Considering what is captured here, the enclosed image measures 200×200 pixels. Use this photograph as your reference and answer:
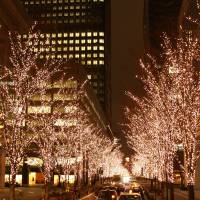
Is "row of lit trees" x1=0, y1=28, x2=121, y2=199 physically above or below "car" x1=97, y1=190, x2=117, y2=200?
above

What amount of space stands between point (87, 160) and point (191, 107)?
43.8 meters

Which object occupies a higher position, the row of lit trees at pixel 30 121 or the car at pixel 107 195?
the row of lit trees at pixel 30 121

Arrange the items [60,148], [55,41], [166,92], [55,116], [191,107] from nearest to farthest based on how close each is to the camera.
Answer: [191,107] → [166,92] → [55,116] → [60,148] → [55,41]

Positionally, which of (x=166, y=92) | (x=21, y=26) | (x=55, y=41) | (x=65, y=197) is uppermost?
(x=55, y=41)

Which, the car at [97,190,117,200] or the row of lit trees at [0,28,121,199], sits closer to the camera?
the row of lit trees at [0,28,121,199]

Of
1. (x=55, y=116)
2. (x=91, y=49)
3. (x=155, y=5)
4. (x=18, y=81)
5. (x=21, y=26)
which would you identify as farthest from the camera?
(x=91, y=49)

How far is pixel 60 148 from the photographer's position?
152ft

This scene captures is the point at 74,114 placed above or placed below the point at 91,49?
below

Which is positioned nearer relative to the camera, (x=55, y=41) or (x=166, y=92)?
(x=166, y=92)

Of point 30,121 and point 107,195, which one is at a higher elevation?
point 30,121

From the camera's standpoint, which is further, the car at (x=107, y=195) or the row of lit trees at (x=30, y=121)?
the car at (x=107, y=195)

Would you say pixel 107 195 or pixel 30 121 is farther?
pixel 30 121

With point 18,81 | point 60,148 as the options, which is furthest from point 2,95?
point 60,148

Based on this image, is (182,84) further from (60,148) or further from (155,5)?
(155,5)
